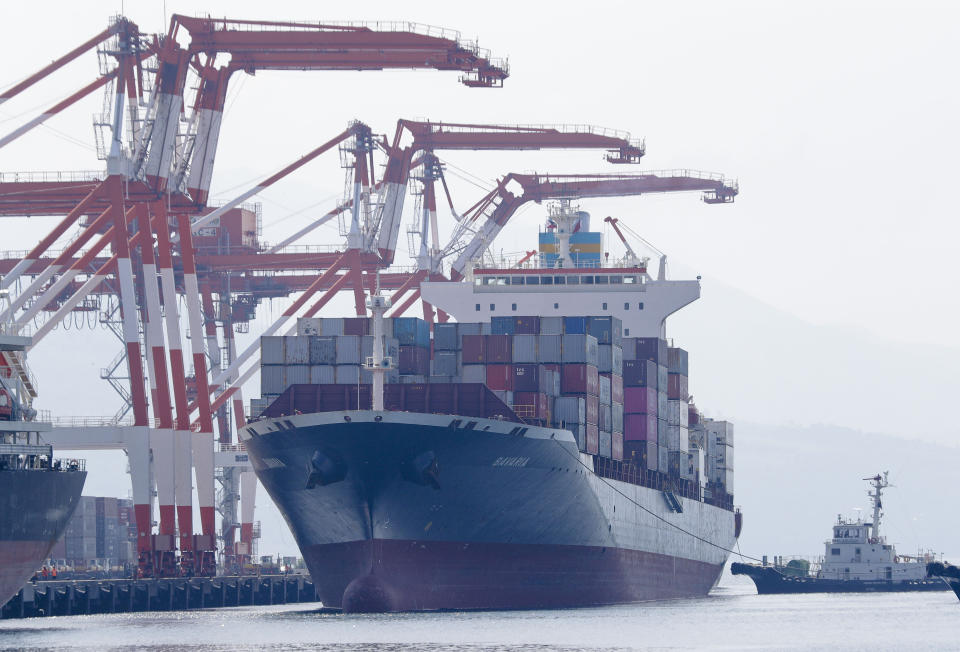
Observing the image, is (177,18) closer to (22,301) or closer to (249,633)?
(22,301)

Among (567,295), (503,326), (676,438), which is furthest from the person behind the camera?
(567,295)

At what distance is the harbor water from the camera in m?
56.2

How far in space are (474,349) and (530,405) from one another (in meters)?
3.21

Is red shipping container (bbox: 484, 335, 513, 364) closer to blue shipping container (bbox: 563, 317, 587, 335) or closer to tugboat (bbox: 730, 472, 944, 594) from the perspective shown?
blue shipping container (bbox: 563, 317, 587, 335)

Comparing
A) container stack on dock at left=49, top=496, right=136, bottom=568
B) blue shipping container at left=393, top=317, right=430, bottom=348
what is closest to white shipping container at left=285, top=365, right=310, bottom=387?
blue shipping container at left=393, top=317, right=430, bottom=348

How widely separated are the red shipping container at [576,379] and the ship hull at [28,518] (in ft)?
59.1

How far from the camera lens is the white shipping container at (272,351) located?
227ft

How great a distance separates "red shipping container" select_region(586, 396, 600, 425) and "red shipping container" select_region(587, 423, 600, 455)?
9.0 inches

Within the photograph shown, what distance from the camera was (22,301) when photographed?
7794cm

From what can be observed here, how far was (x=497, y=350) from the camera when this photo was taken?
69188mm

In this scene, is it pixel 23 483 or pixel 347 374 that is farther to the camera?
pixel 347 374

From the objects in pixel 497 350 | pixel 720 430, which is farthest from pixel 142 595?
pixel 720 430

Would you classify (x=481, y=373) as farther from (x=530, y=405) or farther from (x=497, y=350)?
(x=530, y=405)

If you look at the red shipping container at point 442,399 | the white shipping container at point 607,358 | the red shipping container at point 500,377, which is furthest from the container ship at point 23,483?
the white shipping container at point 607,358
